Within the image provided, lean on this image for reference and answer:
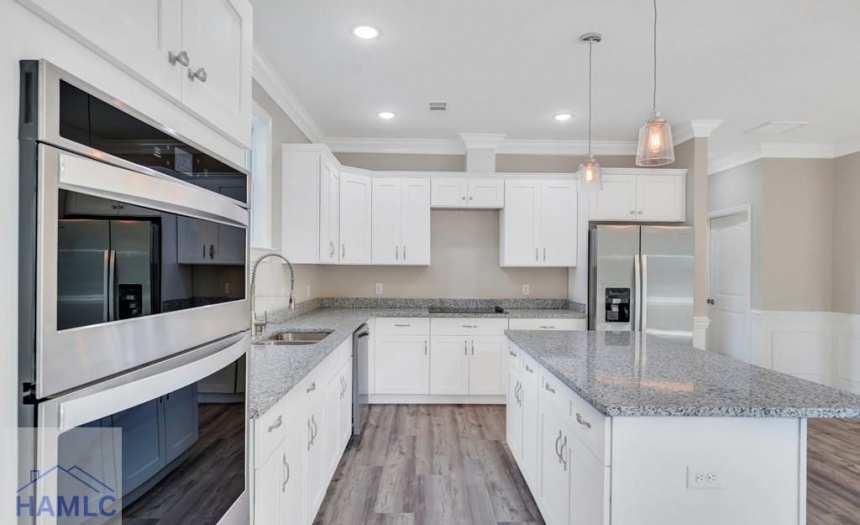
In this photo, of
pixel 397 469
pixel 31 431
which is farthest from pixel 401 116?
pixel 31 431

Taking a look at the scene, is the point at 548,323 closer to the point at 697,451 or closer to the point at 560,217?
the point at 560,217

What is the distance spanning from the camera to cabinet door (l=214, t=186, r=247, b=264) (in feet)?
3.37

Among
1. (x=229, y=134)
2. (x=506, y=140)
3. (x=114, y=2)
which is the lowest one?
(x=229, y=134)

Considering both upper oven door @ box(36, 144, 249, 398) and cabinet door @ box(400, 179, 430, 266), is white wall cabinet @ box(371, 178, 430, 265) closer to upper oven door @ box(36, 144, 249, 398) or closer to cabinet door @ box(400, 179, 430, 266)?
cabinet door @ box(400, 179, 430, 266)

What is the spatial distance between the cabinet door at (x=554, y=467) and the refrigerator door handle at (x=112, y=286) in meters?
1.66

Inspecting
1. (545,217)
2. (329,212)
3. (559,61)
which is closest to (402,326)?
(329,212)

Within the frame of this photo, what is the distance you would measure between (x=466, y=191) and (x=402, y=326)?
61.1 inches

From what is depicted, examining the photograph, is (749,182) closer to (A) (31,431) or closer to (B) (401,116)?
(B) (401,116)

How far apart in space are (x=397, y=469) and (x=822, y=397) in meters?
2.32

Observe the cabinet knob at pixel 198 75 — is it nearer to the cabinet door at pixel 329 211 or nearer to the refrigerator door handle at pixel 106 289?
the refrigerator door handle at pixel 106 289

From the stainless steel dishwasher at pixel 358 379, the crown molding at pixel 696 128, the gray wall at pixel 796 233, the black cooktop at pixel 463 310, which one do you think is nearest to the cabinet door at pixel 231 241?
the stainless steel dishwasher at pixel 358 379

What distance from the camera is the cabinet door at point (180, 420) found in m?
0.84

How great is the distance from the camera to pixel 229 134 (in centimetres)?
112
